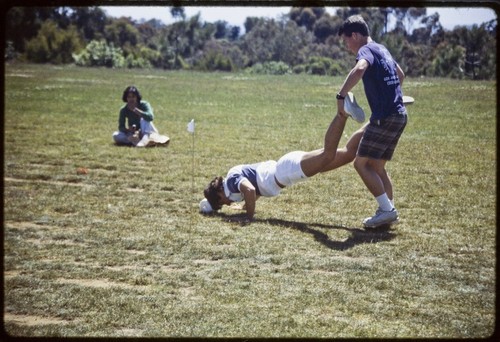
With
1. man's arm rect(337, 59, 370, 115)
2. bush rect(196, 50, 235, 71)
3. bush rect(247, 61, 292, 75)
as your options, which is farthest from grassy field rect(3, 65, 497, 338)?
bush rect(196, 50, 235, 71)

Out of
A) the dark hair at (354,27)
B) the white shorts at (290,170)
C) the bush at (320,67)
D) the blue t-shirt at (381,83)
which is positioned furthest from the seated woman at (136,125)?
the bush at (320,67)

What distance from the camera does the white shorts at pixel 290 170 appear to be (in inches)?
289

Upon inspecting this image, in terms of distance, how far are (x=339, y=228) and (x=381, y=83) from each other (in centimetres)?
158

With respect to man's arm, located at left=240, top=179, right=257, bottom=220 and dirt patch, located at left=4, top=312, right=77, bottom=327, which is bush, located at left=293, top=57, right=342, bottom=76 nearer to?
man's arm, located at left=240, top=179, right=257, bottom=220

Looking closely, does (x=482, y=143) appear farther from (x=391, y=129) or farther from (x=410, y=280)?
(x=410, y=280)

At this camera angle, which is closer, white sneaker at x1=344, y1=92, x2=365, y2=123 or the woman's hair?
white sneaker at x1=344, y1=92, x2=365, y2=123

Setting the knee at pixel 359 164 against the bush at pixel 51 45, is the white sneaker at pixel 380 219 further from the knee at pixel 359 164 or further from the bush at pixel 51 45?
the bush at pixel 51 45

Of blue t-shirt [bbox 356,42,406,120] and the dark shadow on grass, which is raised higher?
blue t-shirt [bbox 356,42,406,120]

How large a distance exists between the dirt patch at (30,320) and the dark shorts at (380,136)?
12.2 feet

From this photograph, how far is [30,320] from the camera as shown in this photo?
4.77 meters

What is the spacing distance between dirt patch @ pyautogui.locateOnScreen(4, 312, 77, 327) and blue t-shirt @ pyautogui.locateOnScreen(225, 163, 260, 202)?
3.18 meters

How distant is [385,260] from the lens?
19.7ft

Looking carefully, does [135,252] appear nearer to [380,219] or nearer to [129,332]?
[129,332]

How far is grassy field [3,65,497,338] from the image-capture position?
15.5 feet
